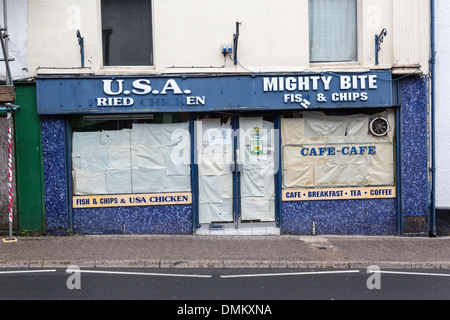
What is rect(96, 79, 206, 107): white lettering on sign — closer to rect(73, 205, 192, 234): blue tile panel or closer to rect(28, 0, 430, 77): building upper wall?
rect(28, 0, 430, 77): building upper wall

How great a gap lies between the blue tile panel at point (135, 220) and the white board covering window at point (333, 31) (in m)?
4.57

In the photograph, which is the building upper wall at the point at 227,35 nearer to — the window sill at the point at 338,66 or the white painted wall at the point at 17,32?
the window sill at the point at 338,66

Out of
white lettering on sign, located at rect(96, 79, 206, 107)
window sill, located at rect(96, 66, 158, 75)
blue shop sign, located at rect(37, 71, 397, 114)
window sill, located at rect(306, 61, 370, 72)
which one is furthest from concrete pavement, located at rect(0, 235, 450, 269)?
window sill, located at rect(306, 61, 370, 72)

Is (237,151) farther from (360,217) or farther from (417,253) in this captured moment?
(417,253)

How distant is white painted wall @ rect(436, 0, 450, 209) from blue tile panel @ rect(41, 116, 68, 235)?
324 inches

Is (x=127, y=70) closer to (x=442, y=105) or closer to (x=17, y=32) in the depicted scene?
(x=17, y=32)

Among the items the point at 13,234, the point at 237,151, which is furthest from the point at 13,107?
the point at 237,151

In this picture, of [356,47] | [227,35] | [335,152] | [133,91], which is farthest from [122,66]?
[356,47]

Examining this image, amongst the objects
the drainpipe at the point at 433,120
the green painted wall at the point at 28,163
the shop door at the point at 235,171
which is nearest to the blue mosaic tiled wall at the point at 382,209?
the drainpipe at the point at 433,120

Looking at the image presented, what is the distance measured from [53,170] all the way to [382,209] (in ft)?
23.9

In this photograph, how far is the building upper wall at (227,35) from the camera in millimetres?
10070

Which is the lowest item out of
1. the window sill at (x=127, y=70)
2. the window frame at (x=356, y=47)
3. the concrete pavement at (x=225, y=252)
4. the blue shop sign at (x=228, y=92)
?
the concrete pavement at (x=225, y=252)

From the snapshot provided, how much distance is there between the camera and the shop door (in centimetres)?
1051

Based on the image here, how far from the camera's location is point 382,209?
415 inches
